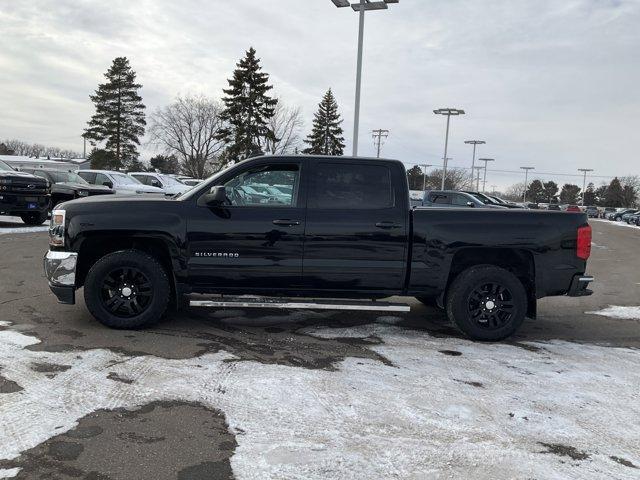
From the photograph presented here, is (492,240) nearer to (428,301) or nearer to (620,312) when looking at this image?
(428,301)

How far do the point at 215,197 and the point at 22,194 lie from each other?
12.2 meters

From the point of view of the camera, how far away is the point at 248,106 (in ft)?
169

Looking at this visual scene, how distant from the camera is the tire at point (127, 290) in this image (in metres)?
5.35

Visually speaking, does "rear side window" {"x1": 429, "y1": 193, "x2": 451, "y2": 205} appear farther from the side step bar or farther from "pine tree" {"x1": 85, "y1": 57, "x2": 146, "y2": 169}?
"pine tree" {"x1": 85, "y1": 57, "x2": 146, "y2": 169}

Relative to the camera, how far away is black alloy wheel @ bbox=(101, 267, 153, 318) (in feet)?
17.8

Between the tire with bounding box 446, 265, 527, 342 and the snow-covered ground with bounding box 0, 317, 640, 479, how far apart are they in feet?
1.00

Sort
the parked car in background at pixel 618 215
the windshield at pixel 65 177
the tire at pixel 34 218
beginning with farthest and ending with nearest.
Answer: the parked car in background at pixel 618 215 < the windshield at pixel 65 177 < the tire at pixel 34 218

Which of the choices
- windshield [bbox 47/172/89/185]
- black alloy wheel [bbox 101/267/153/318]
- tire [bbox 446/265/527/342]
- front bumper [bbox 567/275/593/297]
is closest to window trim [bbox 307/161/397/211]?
tire [bbox 446/265/527/342]

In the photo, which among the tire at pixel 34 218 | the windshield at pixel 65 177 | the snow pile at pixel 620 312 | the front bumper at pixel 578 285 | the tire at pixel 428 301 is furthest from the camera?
the windshield at pixel 65 177

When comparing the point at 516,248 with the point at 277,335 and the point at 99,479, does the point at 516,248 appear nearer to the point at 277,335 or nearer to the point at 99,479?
the point at 277,335

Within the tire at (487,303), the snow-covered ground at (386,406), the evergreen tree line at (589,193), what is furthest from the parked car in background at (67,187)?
the evergreen tree line at (589,193)

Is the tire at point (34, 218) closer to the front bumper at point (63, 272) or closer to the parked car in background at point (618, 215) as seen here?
the front bumper at point (63, 272)

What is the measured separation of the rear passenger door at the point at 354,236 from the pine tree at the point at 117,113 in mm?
62156

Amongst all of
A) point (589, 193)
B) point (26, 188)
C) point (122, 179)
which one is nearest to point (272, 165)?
point (26, 188)
